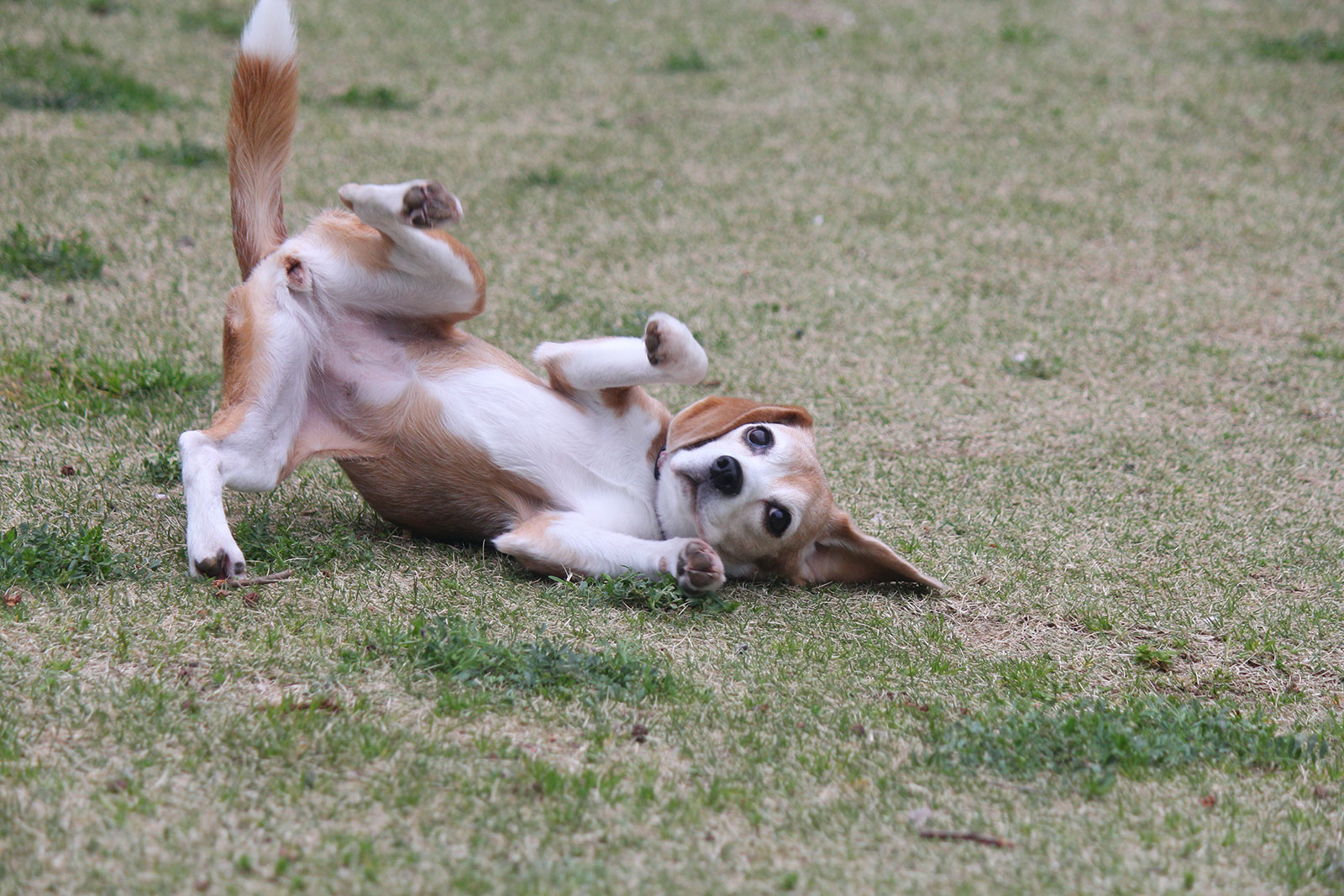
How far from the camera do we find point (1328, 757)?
113 inches

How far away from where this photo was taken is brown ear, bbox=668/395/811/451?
379 centimetres

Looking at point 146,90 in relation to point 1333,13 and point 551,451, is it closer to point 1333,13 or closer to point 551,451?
point 551,451

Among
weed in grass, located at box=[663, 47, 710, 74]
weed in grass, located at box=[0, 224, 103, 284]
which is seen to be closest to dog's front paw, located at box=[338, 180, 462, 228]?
weed in grass, located at box=[0, 224, 103, 284]

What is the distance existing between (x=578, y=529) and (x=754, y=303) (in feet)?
8.47

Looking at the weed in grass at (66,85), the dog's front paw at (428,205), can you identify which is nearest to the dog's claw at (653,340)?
the dog's front paw at (428,205)

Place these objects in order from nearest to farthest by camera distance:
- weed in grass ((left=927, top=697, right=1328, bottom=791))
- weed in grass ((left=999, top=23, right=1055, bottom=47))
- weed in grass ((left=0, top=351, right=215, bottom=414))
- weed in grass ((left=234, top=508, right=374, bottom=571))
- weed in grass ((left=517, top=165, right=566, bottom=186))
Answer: weed in grass ((left=927, top=697, right=1328, bottom=791)) < weed in grass ((left=234, top=508, right=374, bottom=571)) < weed in grass ((left=0, top=351, right=215, bottom=414)) < weed in grass ((left=517, top=165, right=566, bottom=186)) < weed in grass ((left=999, top=23, right=1055, bottom=47))

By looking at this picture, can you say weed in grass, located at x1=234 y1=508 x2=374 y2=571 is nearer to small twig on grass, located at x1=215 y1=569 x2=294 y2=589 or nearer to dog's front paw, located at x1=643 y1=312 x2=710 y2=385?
small twig on grass, located at x1=215 y1=569 x2=294 y2=589

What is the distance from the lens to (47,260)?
17.9 feet

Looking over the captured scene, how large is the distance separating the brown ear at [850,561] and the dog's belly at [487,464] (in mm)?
504

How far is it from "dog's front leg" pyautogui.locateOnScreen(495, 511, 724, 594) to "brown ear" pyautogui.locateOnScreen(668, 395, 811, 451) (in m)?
0.39

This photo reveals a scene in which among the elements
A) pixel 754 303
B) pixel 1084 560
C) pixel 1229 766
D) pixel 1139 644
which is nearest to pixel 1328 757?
pixel 1229 766

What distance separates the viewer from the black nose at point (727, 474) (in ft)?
11.7

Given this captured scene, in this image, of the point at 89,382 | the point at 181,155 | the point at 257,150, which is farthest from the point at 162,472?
the point at 181,155

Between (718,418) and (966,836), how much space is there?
1.69m
